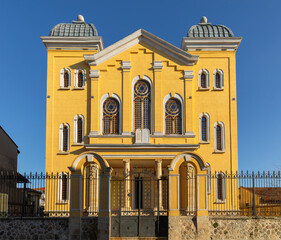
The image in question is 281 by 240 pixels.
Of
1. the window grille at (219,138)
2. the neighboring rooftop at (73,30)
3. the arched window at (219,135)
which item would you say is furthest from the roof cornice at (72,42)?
the window grille at (219,138)

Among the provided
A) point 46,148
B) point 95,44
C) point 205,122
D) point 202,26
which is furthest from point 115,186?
point 202,26

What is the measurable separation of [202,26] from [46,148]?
14171 millimetres

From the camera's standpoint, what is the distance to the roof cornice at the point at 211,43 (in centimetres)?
3197

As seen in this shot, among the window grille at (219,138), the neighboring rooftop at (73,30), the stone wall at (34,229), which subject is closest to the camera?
the stone wall at (34,229)

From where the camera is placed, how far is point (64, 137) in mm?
31266

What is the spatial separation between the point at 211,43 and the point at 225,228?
16.5 metres

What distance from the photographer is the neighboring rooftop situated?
106ft

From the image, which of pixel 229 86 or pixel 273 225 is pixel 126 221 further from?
pixel 229 86

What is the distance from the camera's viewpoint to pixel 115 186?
2827cm

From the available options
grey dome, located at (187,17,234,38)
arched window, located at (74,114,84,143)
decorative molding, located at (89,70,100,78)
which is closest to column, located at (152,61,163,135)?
grey dome, located at (187,17,234,38)

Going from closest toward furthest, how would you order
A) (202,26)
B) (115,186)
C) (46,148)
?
(115,186), (46,148), (202,26)

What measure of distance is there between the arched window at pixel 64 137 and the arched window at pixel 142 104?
4.81 meters

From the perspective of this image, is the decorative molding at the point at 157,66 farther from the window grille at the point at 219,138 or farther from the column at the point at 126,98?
the window grille at the point at 219,138

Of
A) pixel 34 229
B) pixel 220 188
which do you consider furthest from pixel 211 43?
pixel 34 229
